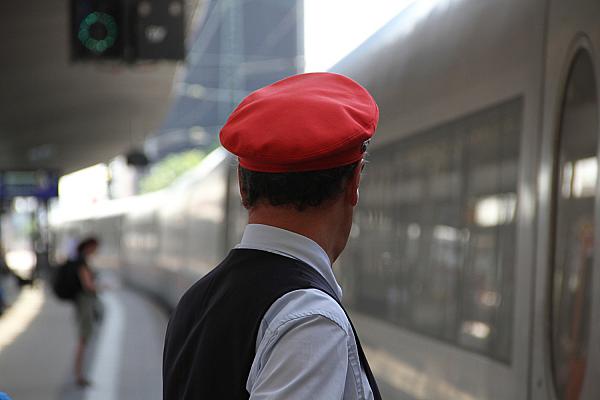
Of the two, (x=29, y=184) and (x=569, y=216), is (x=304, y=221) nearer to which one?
(x=569, y=216)

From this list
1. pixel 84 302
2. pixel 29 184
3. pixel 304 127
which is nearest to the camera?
pixel 304 127

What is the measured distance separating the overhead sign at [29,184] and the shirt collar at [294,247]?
2303 centimetres

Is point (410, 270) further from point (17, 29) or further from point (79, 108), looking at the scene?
point (79, 108)

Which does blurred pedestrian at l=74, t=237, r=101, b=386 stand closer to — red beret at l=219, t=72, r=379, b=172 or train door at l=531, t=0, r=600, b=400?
train door at l=531, t=0, r=600, b=400

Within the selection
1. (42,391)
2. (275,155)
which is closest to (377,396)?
(275,155)

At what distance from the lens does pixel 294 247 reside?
5.73 feet

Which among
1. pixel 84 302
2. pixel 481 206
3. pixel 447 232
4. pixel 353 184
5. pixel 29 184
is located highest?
pixel 353 184

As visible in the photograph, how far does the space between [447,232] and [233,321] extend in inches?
119

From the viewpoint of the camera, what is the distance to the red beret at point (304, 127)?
5.41 ft

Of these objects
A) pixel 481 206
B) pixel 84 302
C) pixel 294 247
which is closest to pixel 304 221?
pixel 294 247

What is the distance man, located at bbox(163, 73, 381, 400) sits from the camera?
1.54 m

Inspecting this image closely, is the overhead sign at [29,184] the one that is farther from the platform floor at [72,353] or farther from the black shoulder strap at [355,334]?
the black shoulder strap at [355,334]

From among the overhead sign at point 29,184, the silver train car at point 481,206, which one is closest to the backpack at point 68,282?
the silver train car at point 481,206

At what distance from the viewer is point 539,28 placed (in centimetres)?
→ 353
